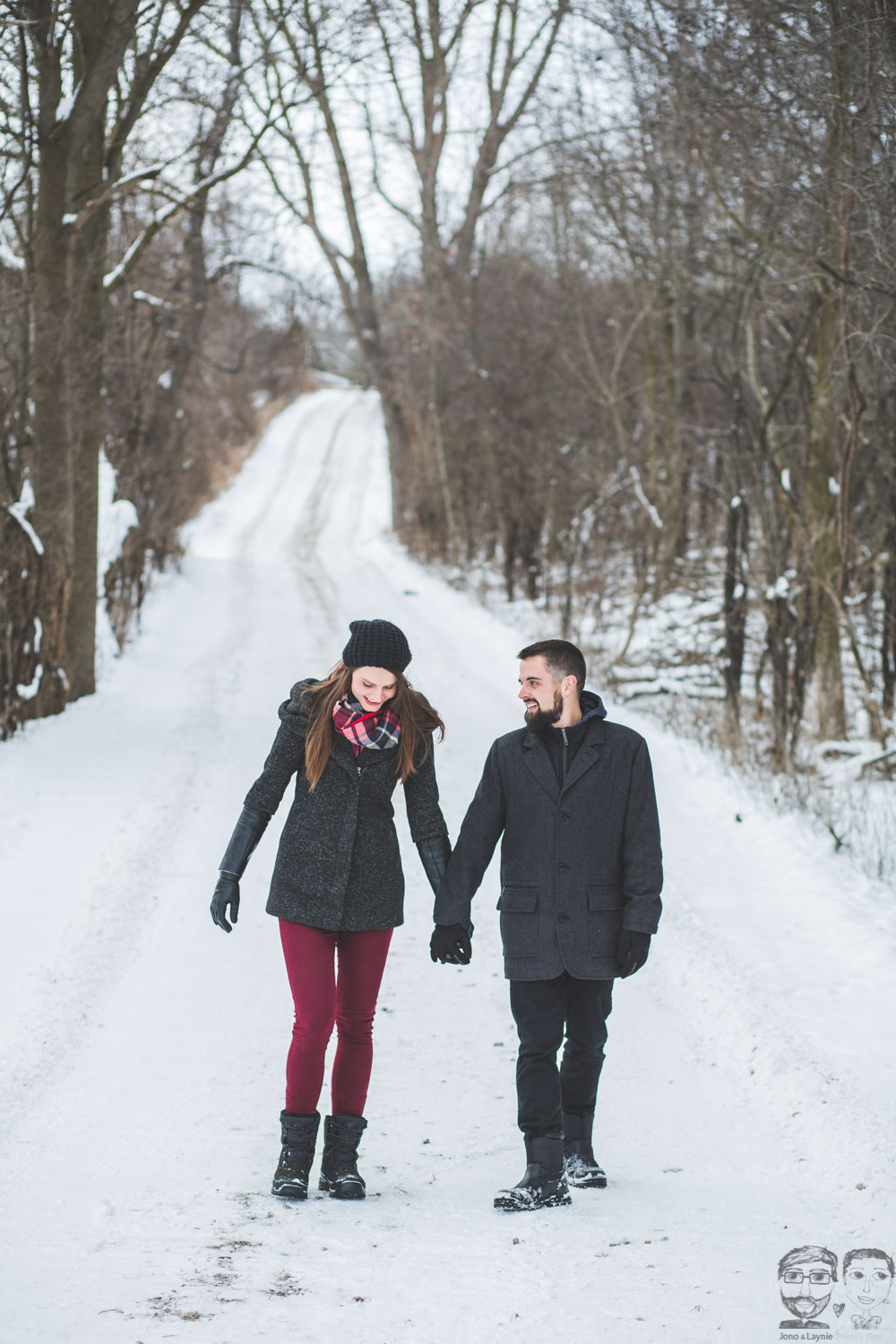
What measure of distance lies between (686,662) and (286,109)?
677 centimetres

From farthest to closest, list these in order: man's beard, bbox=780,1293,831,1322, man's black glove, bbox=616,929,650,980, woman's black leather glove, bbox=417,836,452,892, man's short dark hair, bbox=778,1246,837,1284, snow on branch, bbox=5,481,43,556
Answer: snow on branch, bbox=5,481,43,556, woman's black leather glove, bbox=417,836,452,892, man's black glove, bbox=616,929,650,980, man's short dark hair, bbox=778,1246,837,1284, man's beard, bbox=780,1293,831,1322

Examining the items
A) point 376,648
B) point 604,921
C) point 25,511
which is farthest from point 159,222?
point 604,921

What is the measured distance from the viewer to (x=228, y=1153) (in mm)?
3771

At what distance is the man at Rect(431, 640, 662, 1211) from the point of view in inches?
137

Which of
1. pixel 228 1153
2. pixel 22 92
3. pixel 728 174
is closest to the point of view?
pixel 228 1153

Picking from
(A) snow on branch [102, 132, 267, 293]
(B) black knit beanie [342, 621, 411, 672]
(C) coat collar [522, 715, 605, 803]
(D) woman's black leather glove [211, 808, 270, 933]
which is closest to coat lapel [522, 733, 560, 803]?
(C) coat collar [522, 715, 605, 803]

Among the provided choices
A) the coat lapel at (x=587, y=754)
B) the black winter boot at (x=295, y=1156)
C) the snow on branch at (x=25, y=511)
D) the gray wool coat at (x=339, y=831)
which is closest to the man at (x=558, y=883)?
the coat lapel at (x=587, y=754)

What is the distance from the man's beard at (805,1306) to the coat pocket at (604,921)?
37.1 inches

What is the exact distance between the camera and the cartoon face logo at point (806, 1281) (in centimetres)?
289

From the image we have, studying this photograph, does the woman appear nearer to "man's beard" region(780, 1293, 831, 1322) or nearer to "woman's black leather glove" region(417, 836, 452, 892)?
"woman's black leather glove" region(417, 836, 452, 892)

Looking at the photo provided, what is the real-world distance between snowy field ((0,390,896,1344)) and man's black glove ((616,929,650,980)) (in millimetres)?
674

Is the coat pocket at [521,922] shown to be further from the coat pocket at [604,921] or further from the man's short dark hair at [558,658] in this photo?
the man's short dark hair at [558,658]

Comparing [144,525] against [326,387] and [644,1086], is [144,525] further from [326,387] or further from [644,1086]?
[326,387]

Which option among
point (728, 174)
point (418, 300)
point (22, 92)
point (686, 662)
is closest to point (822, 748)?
point (686, 662)
